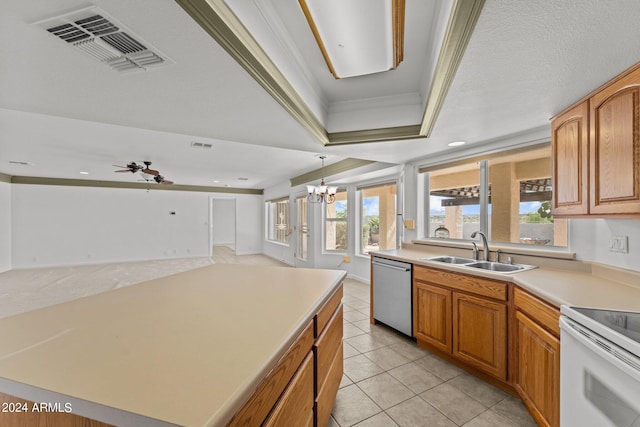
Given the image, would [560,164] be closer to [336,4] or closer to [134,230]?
[336,4]

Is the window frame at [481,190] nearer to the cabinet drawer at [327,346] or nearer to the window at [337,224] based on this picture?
the cabinet drawer at [327,346]

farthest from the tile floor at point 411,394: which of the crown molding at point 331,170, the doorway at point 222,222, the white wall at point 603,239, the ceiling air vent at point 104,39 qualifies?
the doorway at point 222,222

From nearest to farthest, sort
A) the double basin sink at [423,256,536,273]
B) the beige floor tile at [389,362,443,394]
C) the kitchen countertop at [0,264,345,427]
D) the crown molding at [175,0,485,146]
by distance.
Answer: the kitchen countertop at [0,264,345,427], the crown molding at [175,0,485,146], the beige floor tile at [389,362,443,394], the double basin sink at [423,256,536,273]

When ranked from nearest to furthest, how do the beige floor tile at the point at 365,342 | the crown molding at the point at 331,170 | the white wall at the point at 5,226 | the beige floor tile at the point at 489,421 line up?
the beige floor tile at the point at 489,421 → the beige floor tile at the point at 365,342 → the crown molding at the point at 331,170 → the white wall at the point at 5,226

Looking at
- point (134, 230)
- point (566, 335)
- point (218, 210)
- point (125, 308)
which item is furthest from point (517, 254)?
point (218, 210)

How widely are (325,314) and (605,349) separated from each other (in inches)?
46.9

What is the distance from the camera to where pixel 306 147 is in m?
3.15

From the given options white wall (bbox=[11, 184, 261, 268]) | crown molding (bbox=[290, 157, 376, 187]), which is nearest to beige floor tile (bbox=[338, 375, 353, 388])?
crown molding (bbox=[290, 157, 376, 187])

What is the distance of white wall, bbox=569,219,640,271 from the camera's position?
1.76 m

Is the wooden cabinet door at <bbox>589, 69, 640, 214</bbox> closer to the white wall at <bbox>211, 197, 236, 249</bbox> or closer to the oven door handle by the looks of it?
the oven door handle

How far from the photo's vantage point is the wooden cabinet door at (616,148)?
4.55ft

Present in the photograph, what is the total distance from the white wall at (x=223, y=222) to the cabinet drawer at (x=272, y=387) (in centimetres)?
1214

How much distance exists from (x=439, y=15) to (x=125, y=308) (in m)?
2.15

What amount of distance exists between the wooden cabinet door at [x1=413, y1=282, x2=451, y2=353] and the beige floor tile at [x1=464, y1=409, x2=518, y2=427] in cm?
60
